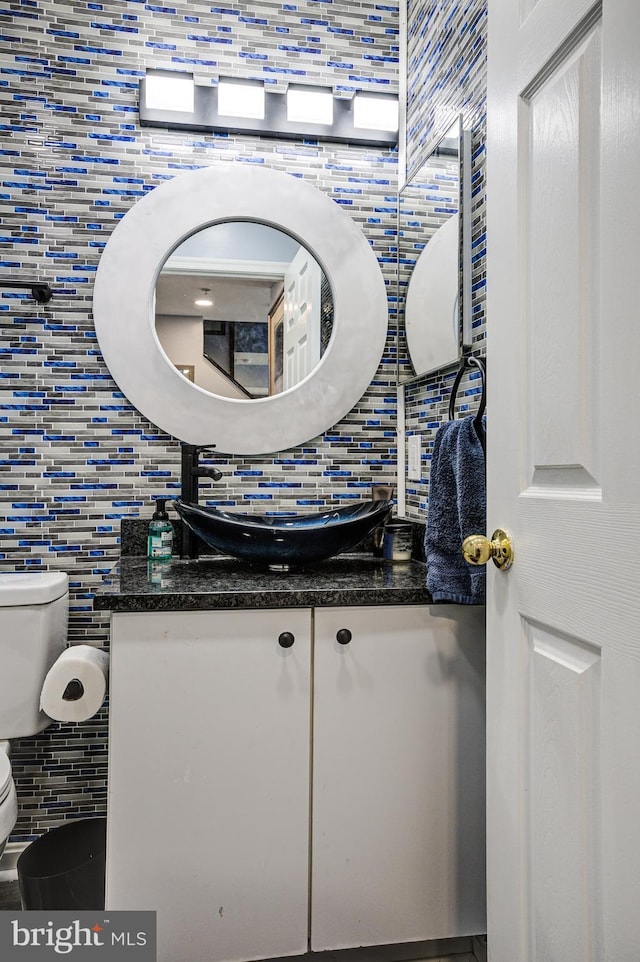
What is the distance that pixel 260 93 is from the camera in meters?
1.85

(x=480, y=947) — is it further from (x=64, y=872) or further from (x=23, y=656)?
(x=23, y=656)

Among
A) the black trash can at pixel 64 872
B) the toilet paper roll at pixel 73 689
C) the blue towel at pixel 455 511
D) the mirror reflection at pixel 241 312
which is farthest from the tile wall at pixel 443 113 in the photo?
the black trash can at pixel 64 872

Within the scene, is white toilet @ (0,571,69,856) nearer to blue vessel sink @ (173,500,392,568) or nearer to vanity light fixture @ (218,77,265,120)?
blue vessel sink @ (173,500,392,568)

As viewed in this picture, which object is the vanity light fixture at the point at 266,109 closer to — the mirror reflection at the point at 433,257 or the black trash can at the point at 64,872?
the mirror reflection at the point at 433,257

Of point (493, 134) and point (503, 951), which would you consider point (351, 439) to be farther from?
point (503, 951)

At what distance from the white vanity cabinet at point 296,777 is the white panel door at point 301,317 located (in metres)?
0.81

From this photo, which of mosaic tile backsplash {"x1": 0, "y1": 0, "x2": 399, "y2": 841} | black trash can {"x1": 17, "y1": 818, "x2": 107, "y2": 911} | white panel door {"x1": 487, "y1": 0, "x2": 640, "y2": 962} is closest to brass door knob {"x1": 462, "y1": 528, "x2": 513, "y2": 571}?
white panel door {"x1": 487, "y1": 0, "x2": 640, "y2": 962}

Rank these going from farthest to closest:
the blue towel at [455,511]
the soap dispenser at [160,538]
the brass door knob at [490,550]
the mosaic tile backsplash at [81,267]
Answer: the mosaic tile backsplash at [81,267] → the soap dispenser at [160,538] → the blue towel at [455,511] → the brass door knob at [490,550]

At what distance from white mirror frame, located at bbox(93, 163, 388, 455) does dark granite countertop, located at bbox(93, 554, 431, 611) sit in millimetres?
462

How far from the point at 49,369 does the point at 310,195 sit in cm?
89

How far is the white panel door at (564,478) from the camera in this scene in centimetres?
72

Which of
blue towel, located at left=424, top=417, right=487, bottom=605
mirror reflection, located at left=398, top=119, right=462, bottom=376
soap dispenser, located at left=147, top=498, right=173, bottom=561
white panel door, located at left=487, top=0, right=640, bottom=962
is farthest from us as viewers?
soap dispenser, located at left=147, top=498, right=173, bottom=561

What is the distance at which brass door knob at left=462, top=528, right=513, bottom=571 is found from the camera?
1010 mm

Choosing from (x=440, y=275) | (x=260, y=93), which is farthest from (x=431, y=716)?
(x=260, y=93)
